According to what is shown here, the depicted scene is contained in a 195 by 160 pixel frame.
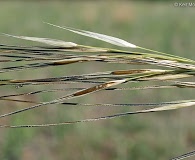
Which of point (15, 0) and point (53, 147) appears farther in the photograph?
point (15, 0)

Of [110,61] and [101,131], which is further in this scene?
[101,131]

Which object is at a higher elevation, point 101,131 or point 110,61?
point 110,61

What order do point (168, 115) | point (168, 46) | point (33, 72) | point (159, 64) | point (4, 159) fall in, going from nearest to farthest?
point (159, 64) → point (4, 159) → point (168, 115) → point (33, 72) → point (168, 46)

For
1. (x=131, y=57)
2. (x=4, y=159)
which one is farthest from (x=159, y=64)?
(x=4, y=159)

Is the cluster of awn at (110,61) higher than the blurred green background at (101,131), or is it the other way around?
the cluster of awn at (110,61)

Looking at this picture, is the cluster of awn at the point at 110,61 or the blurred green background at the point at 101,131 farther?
the blurred green background at the point at 101,131

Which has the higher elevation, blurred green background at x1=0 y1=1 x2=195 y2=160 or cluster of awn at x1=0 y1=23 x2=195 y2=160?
cluster of awn at x1=0 y1=23 x2=195 y2=160

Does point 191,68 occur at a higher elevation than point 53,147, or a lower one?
higher

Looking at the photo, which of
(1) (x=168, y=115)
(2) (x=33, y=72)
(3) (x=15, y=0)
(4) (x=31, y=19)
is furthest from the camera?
(3) (x=15, y=0)

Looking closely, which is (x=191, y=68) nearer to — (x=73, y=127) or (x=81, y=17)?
(x=73, y=127)

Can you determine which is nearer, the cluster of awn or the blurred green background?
the cluster of awn
